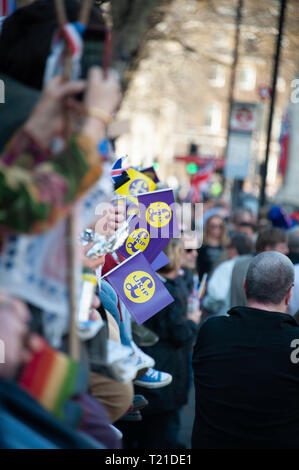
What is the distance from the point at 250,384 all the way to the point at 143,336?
152cm

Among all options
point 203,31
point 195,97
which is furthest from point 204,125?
point 203,31

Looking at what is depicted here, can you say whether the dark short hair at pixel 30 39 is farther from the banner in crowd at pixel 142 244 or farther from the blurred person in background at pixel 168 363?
the blurred person in background at pixel 168 363

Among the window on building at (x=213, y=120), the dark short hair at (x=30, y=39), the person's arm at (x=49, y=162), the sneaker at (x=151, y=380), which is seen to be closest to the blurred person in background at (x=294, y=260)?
the sneaker at (x=151, y=380)

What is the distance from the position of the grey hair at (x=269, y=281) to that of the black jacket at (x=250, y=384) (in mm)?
101

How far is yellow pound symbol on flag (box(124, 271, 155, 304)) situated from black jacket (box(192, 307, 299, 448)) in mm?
423

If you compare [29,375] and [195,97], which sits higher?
[195,97]

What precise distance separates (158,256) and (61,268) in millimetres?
1952

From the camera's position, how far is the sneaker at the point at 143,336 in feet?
13.9

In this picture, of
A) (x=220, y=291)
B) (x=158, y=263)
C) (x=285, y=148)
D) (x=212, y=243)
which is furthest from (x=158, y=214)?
(x=285, y=148)

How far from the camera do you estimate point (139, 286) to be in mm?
3287

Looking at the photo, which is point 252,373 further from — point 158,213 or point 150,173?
point 150,173

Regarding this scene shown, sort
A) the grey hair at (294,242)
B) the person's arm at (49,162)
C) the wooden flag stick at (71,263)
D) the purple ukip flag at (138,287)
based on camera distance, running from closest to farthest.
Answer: the person's arm at (49,162) → the wooden flag stick at (71,263) → the purple ukip flag at (138,287) → the grey hair at (294,242)

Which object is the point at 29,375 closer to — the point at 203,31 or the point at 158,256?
the point at 158,256

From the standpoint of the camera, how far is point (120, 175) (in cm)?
350
